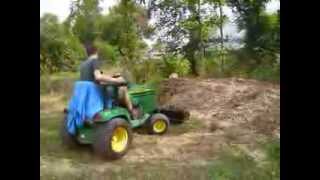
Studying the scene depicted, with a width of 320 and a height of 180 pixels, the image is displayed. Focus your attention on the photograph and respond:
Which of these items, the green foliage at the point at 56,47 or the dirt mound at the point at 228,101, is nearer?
the green foliage at the point at 56,47

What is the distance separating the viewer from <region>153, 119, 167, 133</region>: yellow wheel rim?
3.29m

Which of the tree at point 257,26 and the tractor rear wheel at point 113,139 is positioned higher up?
the tree at point 257,26

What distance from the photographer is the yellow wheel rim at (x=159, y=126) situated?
329cm

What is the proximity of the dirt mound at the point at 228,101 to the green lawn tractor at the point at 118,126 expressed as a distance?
0.34 feet

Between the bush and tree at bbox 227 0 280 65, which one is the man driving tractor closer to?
the bush

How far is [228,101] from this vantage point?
3.33 meters

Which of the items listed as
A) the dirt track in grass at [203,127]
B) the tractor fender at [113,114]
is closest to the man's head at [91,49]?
the tractor fender at [113,114]

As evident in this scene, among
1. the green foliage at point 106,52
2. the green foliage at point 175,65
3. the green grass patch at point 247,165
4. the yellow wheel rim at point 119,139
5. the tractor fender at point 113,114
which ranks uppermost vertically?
the green foliage at point 106,52

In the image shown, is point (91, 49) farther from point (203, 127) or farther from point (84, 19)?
point (203, 127)

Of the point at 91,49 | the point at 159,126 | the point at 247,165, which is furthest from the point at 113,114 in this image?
the point at 247,165

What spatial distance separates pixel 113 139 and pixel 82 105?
0.27 m

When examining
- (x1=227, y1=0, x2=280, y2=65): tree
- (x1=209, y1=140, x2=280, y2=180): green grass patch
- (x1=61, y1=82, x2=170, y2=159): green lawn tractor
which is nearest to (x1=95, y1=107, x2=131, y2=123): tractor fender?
(x1=61, y1=82, x2=170, y2=159): green lawn tractor

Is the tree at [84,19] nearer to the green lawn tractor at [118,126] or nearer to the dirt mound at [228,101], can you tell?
the green lawn tractor at [118,126]
